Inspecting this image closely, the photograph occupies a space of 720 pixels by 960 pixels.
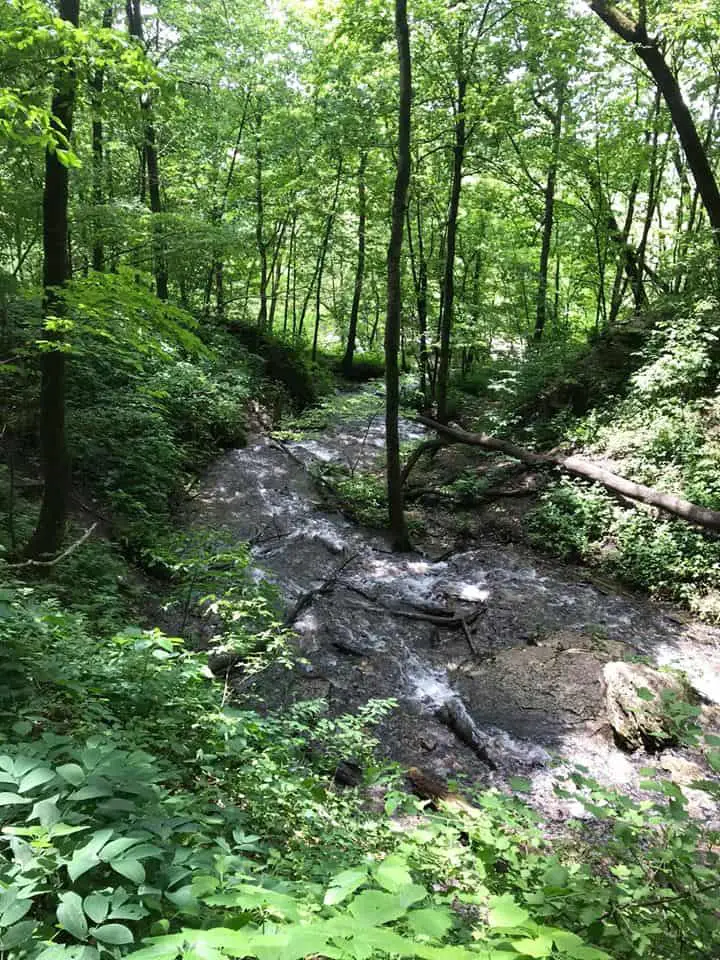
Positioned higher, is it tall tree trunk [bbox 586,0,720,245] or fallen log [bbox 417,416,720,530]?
tall tree trunk [bbox 586,0,720,245]

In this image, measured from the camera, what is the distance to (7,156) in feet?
23.0

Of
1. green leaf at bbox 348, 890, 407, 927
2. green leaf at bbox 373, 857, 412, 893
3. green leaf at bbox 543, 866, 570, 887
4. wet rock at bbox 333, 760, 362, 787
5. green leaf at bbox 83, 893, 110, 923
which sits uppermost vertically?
green leaf at bbox 348, 890, 407, 927

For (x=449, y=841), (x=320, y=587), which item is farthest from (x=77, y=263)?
(x=449, y=841)

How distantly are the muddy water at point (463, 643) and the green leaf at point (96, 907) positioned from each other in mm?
3451

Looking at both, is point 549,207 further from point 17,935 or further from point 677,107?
point 17,935

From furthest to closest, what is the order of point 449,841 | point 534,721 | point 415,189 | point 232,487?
point 415,189 < point 232,487 < point 534,721 < point 449,841

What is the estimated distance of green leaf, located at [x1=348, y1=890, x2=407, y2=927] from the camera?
1.16m

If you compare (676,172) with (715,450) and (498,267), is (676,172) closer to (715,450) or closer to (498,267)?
(498,267)

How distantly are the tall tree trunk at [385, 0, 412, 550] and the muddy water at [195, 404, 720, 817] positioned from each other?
76 centimetres

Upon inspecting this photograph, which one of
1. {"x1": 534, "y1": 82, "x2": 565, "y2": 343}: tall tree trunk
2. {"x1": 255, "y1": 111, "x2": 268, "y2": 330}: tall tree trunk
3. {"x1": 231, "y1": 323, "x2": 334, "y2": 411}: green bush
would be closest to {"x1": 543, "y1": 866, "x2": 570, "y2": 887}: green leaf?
{"x1": 534, "y1": 82, "x2": 565, "y2": 343}: tall tree trunk

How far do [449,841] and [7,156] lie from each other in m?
8.96

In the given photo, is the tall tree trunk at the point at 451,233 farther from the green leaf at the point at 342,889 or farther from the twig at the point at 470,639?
the green leaf at the point at 342,889

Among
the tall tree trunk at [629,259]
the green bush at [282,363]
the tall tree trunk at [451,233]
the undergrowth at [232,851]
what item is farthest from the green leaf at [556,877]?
the green bush at [282,363]

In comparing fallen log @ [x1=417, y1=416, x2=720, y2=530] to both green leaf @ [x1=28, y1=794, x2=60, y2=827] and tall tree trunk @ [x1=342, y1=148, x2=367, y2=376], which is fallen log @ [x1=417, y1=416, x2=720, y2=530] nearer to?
green leaf @ [x1=28, y1=794, x2=60, y2=827]
